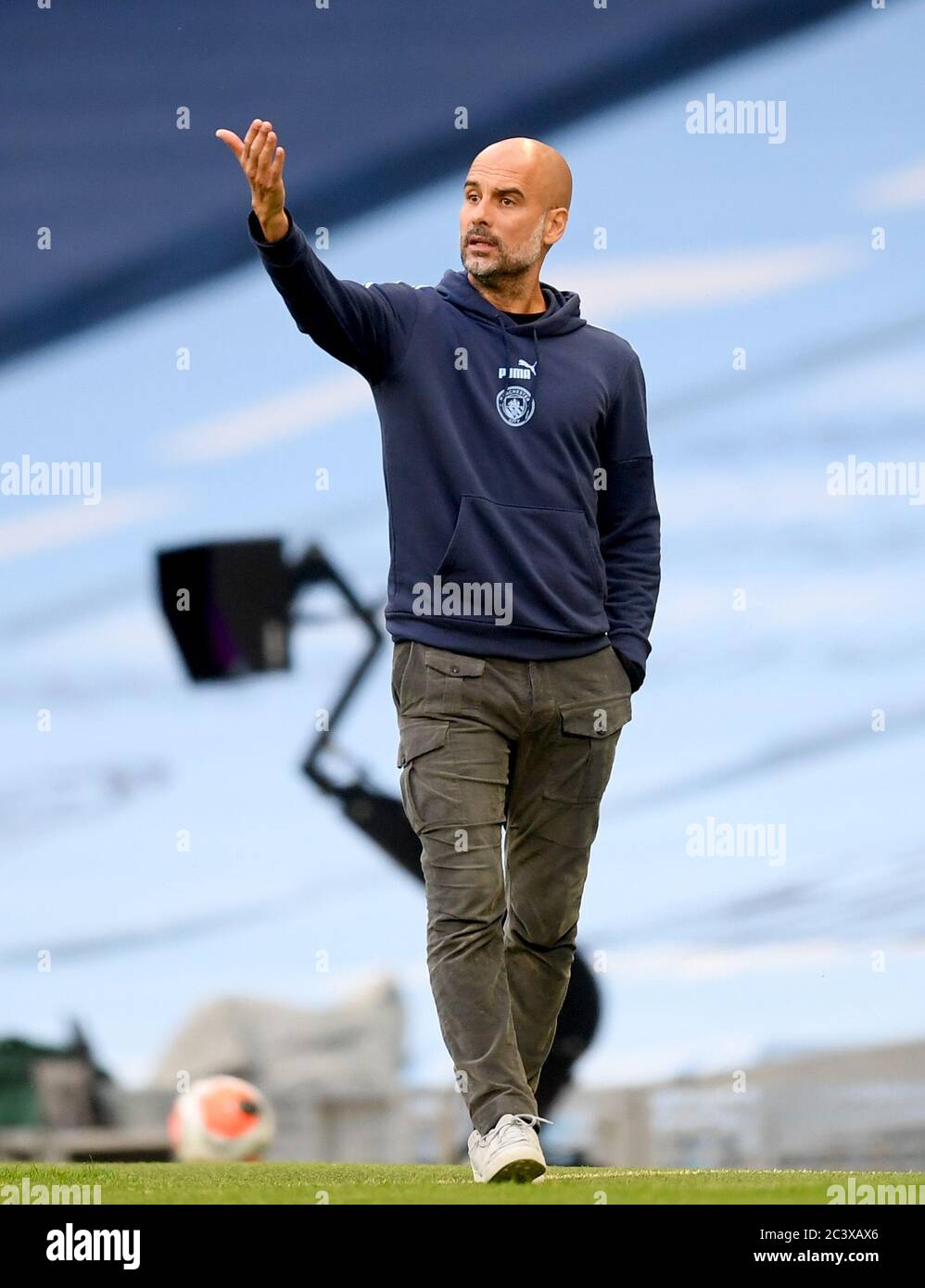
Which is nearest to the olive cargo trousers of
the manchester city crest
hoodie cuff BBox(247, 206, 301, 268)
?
the manchester city crest

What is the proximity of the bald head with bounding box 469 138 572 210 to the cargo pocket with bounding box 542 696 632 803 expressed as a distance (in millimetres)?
605

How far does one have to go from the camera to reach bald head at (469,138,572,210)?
2002 millimetres

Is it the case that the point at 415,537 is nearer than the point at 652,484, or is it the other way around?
the point at 415,537

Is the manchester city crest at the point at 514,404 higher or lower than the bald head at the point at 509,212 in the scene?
lower

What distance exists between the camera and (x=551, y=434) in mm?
1989

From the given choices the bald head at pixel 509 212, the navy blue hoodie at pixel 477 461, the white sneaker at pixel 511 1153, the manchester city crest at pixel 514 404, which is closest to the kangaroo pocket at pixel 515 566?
the navy blue hoodie at pixel 477 461

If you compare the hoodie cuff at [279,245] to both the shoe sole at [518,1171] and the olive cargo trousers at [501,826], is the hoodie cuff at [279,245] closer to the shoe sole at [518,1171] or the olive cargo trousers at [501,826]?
the olive cargo trousers at [501,826]

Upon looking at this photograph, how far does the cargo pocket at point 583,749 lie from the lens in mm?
1991

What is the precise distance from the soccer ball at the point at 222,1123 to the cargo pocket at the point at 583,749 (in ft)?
6.87

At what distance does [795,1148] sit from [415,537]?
347cm

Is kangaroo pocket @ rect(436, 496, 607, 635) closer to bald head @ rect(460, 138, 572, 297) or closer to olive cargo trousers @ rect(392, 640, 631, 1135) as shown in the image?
olive cargo trousers @ rect(392, 640, 631, 1135)

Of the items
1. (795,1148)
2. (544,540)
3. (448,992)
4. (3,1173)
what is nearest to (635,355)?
(544,540)

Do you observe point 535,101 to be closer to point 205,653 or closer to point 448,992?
point 205,653
